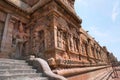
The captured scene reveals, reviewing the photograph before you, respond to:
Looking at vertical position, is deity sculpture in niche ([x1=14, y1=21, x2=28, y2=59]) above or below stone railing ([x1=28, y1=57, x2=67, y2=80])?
above

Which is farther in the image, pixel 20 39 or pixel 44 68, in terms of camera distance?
pixel 20 39

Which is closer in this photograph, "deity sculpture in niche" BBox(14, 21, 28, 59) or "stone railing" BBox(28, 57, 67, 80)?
"stone railing" BBox(28, 57, 67, 80)

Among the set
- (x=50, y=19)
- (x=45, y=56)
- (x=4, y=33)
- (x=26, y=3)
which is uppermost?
(x=26, y=3)

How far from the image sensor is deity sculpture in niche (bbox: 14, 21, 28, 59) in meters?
9.23

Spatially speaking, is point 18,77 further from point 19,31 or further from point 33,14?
point 33,14

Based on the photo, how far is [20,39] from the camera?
9.52 metres

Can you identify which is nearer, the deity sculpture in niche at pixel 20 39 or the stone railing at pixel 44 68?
the stone railing at pixel 44 68

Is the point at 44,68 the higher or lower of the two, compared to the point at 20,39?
lower

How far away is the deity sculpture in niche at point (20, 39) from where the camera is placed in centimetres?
923

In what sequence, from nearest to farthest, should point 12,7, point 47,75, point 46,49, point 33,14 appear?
point 47,75 < point 46,49 < point 12,7 < point 33,14

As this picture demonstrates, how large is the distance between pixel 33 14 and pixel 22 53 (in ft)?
11.2

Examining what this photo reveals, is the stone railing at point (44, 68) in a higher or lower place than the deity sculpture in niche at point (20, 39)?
lower

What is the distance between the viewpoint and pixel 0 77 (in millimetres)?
2975

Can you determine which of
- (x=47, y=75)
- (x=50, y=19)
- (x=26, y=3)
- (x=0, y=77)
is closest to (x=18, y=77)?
(x=0, y=77)
